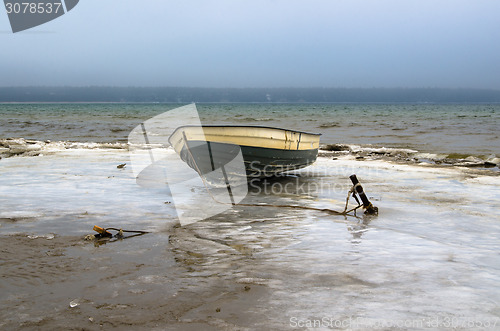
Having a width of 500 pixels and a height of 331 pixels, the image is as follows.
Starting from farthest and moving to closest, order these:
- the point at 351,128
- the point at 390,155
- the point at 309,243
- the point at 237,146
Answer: the point at 351,128 → the point at 390,155 → the point at 237,146 → the point at 309,243

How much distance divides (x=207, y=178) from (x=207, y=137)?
949 mm

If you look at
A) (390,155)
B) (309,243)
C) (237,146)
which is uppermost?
(237,146)

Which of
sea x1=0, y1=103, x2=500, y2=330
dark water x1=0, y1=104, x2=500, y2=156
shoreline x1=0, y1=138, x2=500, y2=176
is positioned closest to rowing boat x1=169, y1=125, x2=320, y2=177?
sea x1=0, y1=103, x2=500, y2=330

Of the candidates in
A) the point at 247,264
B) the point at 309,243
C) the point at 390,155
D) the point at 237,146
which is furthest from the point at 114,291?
the point at 390,155

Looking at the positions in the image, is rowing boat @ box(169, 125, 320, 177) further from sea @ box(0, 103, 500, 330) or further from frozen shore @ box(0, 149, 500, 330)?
frozen shore @ box(0, 149, 500, 330)

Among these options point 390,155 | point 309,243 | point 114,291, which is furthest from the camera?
point 390,155

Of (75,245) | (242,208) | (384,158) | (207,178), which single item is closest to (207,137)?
(207,178)

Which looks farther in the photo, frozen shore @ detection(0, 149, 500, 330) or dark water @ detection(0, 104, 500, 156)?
dark water @ detection(0, 104, 500, 156)

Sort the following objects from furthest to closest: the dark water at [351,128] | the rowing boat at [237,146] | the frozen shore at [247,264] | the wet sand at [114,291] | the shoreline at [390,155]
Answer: the dark water at [351,128], the shoreline at [390,155], the rowing boat at [237,146], the frozen shore at [247,264], the wet sand at [114,291]

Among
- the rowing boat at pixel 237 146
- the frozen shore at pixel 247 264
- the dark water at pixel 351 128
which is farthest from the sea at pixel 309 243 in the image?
the dark water at pixel 351 128

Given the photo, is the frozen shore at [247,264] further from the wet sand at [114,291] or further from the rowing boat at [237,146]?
the rowing boat at [237,146]

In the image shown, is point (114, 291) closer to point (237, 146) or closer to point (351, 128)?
point (237, 146)

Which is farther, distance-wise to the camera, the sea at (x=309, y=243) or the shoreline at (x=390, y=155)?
the shoreline at (x=390, y=155)

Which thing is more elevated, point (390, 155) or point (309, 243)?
point (309, 243)
